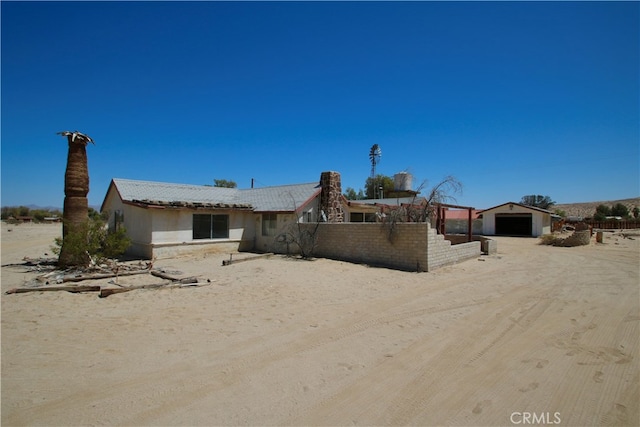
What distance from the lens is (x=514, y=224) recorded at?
3459cm

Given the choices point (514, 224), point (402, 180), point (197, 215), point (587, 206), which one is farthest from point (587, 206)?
point (197, 215)

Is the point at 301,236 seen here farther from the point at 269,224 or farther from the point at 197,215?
the point at 197,215

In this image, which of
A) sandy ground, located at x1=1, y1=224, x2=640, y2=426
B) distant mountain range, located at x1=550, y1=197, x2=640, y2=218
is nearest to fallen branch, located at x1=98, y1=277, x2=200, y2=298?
sandy ground, located at x1=1, y1=224, x2=640, y2=426

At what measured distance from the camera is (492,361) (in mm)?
4559

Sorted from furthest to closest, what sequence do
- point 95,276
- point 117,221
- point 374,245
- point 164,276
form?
point 117,221
point 374,245
point 164,276
point 95,276

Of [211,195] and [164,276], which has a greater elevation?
[211,195]

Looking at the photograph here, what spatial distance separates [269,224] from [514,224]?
28.9 m

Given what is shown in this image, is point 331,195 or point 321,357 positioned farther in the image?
point 331,195

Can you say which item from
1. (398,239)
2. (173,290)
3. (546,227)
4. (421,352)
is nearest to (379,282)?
(398,239)

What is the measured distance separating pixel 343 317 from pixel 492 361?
9.22 feet

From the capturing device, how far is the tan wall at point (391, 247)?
1208 centimetres

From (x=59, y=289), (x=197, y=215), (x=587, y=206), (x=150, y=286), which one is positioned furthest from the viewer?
(x=587, y=206)

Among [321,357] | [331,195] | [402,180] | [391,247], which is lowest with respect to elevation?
[321,357]

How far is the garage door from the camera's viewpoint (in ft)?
109
